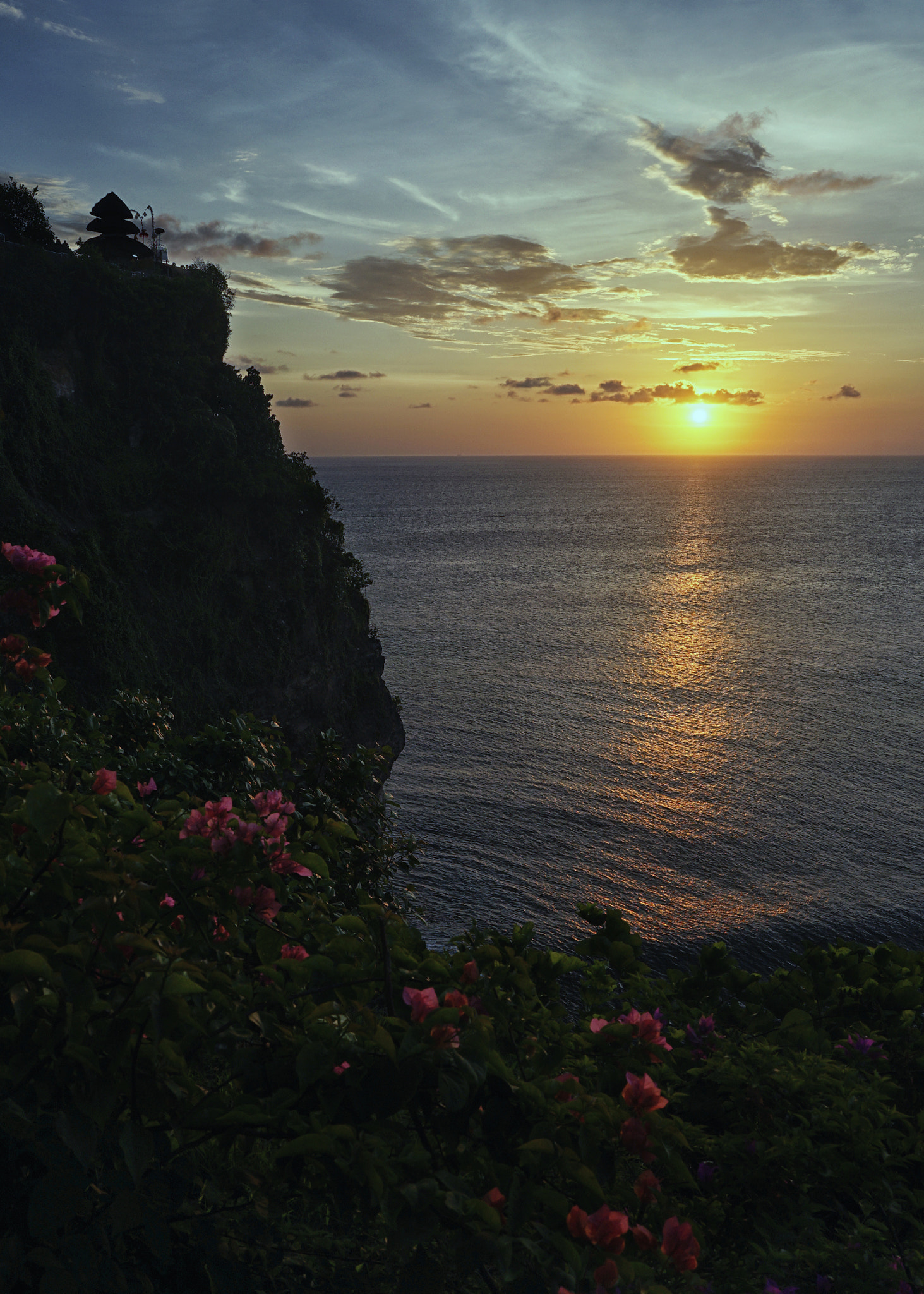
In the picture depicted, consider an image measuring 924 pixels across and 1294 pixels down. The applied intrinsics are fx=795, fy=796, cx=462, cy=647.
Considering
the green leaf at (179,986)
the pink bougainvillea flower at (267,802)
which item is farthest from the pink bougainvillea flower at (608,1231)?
the pink bougainvillea flower at (267,802)

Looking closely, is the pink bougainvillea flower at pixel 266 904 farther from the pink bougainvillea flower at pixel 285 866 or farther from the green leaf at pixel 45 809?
the green leaf at pixel 45 809

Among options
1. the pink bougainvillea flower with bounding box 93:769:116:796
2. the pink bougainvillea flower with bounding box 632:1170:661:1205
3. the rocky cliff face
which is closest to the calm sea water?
the rocky cliff face

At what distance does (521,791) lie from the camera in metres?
48.9

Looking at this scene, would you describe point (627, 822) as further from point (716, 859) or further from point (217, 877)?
point (217, 877)

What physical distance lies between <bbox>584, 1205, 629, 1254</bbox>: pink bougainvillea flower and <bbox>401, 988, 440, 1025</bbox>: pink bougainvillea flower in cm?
91

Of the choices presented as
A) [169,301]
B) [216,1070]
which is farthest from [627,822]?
[216,1070]

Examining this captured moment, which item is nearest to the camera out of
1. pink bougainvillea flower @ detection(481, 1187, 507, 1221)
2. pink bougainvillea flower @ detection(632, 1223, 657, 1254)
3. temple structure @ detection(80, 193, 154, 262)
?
pink bougainvillea flower @ detection(481, 1187, 507, 1221)

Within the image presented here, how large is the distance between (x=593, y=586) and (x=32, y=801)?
376ft

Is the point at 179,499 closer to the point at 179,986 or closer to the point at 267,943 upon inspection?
the point at 267,943

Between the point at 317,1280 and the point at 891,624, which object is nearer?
the point at 317,1280

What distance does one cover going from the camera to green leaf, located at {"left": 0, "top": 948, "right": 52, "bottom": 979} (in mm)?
2672

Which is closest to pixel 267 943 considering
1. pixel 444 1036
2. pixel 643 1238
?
pixel 444 1036

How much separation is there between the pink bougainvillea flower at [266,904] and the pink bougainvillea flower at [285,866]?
0.35 ft

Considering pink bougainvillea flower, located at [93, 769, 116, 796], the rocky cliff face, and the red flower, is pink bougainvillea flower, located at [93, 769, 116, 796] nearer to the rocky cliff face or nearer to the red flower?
the red flower
